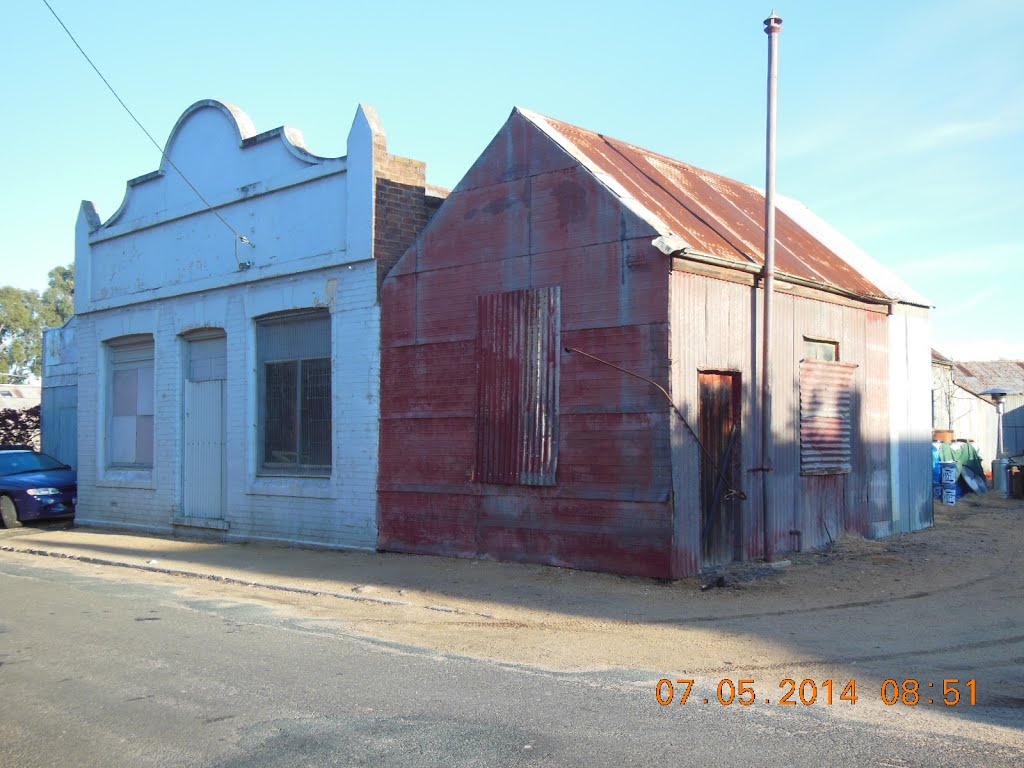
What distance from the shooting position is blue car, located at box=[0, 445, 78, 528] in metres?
19.1

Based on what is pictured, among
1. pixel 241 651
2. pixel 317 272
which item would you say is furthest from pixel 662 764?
pixel 317 272

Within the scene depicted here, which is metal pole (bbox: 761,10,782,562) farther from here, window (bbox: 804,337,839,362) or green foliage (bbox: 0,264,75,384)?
green foliage (bbox: 0,264,75,384)

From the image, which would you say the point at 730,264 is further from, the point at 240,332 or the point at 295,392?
the point at 240,332

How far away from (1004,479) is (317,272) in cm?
1800

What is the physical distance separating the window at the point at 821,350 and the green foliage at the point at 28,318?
53613 millimetres

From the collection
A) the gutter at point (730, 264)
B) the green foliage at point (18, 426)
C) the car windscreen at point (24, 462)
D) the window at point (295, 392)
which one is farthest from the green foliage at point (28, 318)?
the gutter at point (730, 264)

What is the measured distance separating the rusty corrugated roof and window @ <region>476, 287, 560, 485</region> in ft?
5.41

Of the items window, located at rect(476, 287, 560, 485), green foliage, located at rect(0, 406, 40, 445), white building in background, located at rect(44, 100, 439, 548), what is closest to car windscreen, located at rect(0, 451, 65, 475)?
white building in background, located at rect(44, 100, 439, 548)

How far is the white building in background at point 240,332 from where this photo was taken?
14.2 m

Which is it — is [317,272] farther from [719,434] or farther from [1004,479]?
[1004,479]

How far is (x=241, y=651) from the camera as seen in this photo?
25.9 feet

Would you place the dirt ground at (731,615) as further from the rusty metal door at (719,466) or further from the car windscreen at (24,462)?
the car windscreen at (24,462)

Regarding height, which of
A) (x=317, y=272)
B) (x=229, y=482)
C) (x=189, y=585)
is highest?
(x=317, y=272)

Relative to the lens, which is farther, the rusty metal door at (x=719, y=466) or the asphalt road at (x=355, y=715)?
the rusty metal door at (x=719, y=466)
